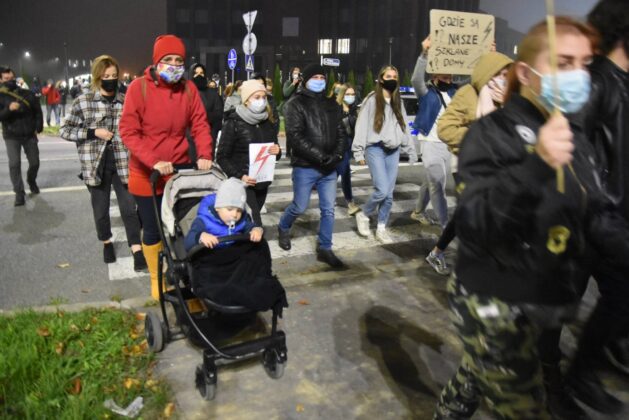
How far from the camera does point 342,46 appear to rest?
73.0 m

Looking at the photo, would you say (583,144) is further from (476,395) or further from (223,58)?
Answer: (223,58)

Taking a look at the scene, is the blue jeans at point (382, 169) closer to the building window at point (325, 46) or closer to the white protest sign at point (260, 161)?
the white protest sign at point (260, 161)

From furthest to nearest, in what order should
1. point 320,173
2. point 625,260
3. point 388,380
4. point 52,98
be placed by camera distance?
point 52,98, point 320,173, point 388,380, point 625,260

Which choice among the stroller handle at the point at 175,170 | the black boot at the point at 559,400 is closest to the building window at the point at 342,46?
the stroller handle at the point at 175,170

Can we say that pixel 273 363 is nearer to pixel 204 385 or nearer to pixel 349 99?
pixel 204 385

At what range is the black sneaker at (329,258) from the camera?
5.72 meters

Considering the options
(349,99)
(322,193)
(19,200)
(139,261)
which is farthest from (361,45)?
(139,261)

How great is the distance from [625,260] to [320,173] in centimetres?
347

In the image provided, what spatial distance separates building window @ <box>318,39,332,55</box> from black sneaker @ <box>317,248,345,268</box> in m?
71.6

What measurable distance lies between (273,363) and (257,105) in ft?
8.86

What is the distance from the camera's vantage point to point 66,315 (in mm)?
4207

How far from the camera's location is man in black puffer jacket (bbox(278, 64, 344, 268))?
18.6ft

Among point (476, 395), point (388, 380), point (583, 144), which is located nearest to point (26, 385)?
point (388, 380)

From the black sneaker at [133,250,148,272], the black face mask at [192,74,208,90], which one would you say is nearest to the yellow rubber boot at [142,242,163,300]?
the black sneaker at [133,250,148,272]
